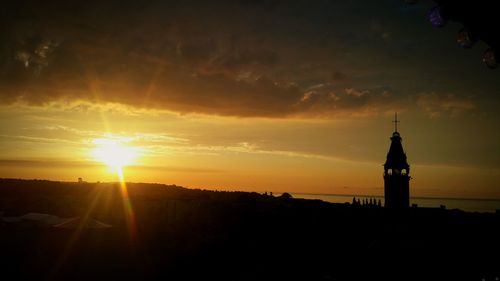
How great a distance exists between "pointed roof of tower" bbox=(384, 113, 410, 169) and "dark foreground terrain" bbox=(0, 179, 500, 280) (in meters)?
3.39

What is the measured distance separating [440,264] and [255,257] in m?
9.82

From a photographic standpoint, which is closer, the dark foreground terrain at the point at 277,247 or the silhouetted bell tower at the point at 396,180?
the dark foreground terrain at the point at 277,247

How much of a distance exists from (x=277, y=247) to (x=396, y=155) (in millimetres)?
10637

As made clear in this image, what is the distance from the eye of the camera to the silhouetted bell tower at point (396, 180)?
27141 mm

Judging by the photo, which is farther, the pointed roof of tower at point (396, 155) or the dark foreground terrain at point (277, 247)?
the pointed roof of tower at point (396, 155)

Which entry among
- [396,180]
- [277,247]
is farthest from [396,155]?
[277,247]

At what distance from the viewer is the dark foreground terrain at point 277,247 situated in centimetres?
1908

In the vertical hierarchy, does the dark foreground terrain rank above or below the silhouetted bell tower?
below

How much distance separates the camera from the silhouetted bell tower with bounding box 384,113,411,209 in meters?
27.1

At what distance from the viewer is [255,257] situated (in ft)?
77.0

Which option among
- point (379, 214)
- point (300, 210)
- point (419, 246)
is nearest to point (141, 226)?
point (300, 210)

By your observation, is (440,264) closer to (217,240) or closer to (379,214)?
(379,214)

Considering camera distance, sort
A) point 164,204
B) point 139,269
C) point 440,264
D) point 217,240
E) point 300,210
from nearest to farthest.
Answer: point 440,264 → point 139,269 → point 217,240 → point 300,210 → point 164,204

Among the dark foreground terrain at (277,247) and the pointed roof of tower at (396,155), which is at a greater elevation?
the pointed roof of tower at (396,155)
